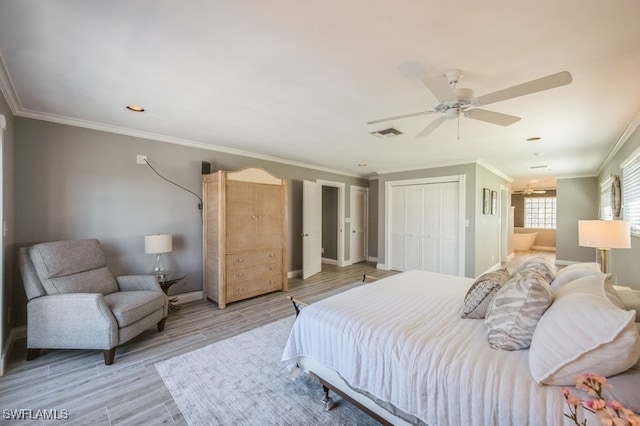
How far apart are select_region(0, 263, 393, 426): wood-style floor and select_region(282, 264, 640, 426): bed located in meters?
1.08

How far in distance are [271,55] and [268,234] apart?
2935mm

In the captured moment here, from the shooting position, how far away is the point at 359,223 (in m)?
7.21

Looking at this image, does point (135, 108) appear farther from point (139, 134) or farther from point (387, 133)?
point (387, 133)

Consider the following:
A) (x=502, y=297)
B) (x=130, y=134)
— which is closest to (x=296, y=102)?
(x=502, y=297)

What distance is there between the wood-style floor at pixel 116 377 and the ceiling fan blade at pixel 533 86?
116 inches

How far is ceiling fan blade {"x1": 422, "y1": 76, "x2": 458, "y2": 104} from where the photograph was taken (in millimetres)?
1634

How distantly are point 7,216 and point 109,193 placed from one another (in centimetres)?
98

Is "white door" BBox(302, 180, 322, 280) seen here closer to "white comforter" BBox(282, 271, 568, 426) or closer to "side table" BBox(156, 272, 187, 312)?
"side table" BBox(156, 272, 187, 312)

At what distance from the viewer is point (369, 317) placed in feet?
5.90

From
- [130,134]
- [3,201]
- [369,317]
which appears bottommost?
[369,317]

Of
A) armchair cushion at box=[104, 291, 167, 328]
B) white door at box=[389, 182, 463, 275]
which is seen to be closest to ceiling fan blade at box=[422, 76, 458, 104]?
armchair cushion at box=[104, 291, 167, 328]

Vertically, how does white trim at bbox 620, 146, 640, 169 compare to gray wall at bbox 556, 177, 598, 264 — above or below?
above

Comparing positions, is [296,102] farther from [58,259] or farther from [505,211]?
[505,211]

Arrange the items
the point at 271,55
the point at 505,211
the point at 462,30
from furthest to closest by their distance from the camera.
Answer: the point at 505,211
the point at 271,55
the point at 462,30
